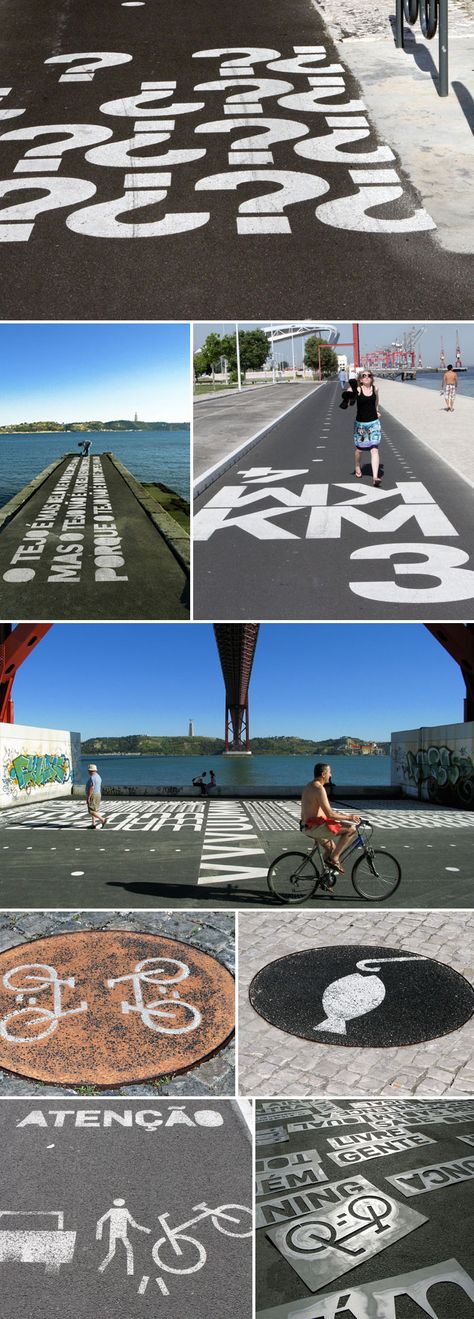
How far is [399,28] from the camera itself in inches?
652

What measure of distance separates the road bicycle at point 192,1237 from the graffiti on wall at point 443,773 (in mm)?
9983

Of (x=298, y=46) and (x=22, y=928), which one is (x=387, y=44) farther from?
(x=22, y=928)

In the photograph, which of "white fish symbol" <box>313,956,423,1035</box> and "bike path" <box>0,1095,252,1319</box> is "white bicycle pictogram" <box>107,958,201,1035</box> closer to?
"bike path" <box>0,1095,252,1319</box>

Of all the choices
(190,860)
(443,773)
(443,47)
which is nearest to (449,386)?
(190,860)

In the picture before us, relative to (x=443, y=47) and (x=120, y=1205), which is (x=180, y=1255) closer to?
(x=120, y=1205)

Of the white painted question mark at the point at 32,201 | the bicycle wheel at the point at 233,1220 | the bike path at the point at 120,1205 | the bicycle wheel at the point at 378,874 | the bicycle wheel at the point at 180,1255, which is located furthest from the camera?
the white painted question mark at the point at 32,201

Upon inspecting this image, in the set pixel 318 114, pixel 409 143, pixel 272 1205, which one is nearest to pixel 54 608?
pixel 272 1205

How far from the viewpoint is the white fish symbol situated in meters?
5.30

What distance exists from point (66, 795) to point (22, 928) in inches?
487

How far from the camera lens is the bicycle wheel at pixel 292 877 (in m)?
6.70

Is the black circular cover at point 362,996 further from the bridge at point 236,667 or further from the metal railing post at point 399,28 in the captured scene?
the metal railing post at point 399,28

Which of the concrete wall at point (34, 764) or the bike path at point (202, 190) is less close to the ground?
the bike path at point (202, 190)

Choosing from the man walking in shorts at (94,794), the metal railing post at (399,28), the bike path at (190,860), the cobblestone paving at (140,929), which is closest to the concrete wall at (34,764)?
the bike path at (190,860)

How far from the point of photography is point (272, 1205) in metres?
4.96
